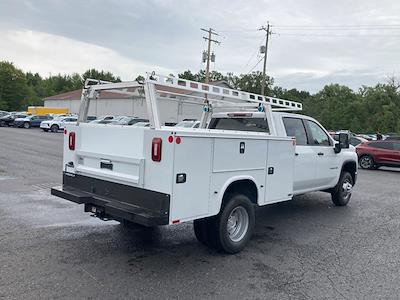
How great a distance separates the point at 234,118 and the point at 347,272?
3.32m

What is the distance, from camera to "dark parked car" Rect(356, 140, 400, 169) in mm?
18891

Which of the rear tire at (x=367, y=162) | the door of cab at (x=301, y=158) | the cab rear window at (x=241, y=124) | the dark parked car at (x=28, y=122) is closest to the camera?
the cab rear window at (x=241, y=124)

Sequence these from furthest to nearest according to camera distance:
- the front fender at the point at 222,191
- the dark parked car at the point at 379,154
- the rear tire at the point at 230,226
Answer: the dark parked car at the point at 379,154 < the rear tire at the point at 230,226 < the front fender at the point at 222,191

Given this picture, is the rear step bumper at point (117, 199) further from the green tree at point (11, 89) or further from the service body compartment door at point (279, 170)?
the green tree at point (11, 89)

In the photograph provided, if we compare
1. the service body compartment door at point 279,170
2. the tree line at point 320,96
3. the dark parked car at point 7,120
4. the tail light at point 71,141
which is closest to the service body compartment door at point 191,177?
the service body compartment door at point 279,170

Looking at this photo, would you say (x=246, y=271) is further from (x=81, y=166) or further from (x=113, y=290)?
(x=81, y=166)

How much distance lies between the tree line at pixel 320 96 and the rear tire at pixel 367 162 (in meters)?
36.3

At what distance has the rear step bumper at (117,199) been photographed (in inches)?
178

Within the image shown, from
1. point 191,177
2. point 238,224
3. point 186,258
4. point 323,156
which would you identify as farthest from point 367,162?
point 191,177

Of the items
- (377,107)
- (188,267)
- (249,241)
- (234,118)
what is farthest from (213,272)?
(377,107)

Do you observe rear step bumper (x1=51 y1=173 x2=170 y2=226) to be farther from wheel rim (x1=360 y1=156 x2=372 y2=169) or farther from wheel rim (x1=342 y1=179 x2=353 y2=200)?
wheel rim (x1=360 y1=156 x2=372 y2=169)

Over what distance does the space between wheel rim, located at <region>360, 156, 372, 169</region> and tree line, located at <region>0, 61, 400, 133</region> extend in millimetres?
36321

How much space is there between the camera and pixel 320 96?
83312 millimetres

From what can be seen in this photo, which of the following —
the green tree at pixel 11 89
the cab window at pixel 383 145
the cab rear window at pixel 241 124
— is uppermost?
the green tree at pixel 11 89
